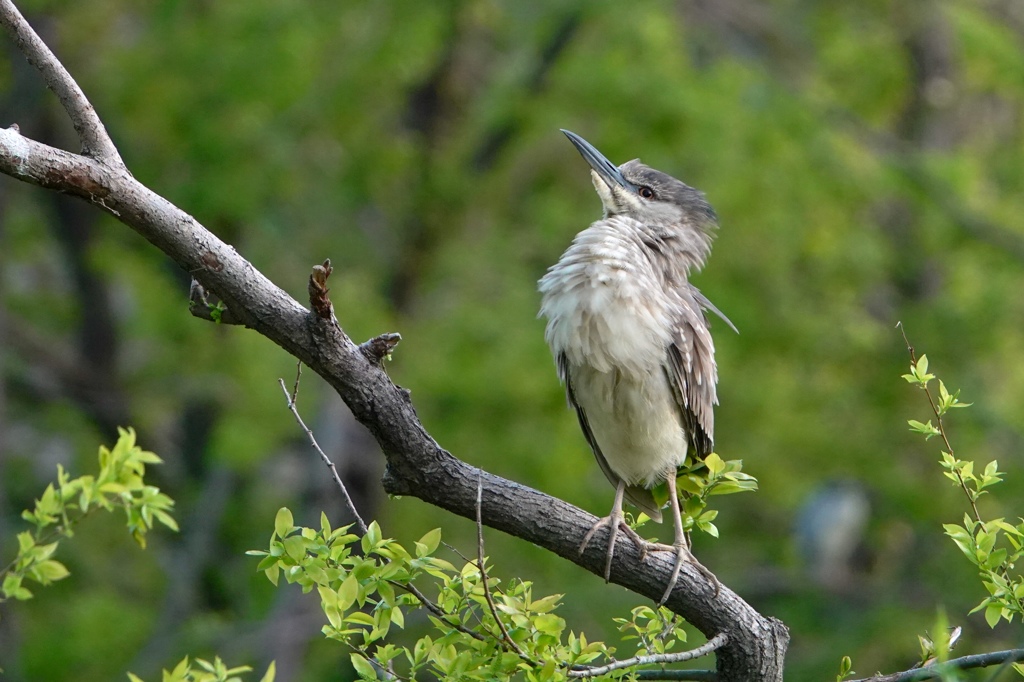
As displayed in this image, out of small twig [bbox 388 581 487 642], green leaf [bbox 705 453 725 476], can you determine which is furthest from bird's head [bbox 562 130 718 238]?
small twig [bbox 388 581 487 642]

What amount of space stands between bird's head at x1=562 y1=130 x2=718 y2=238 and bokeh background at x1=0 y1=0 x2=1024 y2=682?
13.2ft

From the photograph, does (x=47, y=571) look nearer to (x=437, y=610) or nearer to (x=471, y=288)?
(x=437, y=610)

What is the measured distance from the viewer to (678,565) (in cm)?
329

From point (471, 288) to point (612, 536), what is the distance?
690 cm

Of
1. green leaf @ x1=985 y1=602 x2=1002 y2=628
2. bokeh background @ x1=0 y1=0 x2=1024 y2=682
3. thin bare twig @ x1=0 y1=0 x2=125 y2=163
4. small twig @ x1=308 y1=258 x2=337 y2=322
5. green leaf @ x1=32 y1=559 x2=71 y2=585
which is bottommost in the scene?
green leaf @ x1=985 y1=602 x2=1002 y2=628

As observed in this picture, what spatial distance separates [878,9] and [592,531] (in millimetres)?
10911

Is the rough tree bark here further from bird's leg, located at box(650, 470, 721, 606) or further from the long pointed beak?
the long pointed beak

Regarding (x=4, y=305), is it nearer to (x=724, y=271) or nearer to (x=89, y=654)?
(x=89, y=654)

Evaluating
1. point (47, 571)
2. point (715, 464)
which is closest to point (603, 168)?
point (715, 464)

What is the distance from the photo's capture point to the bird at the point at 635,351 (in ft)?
12.5

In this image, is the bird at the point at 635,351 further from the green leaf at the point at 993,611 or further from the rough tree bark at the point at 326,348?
the green leaf at the point at 993,611

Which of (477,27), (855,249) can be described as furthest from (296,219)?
(855,249)

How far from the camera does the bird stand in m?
3.82

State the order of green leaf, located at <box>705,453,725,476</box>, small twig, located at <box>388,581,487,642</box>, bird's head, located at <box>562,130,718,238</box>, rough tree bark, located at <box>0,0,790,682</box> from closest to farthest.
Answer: rough tree bark, located at <box>0,0,790,682</box>
small twig, located at <box>388,581,487,642</box>
green leaf, located at <box>705,453,725,476</box>
bird's head, located at <box>562,130,718,238</box>
